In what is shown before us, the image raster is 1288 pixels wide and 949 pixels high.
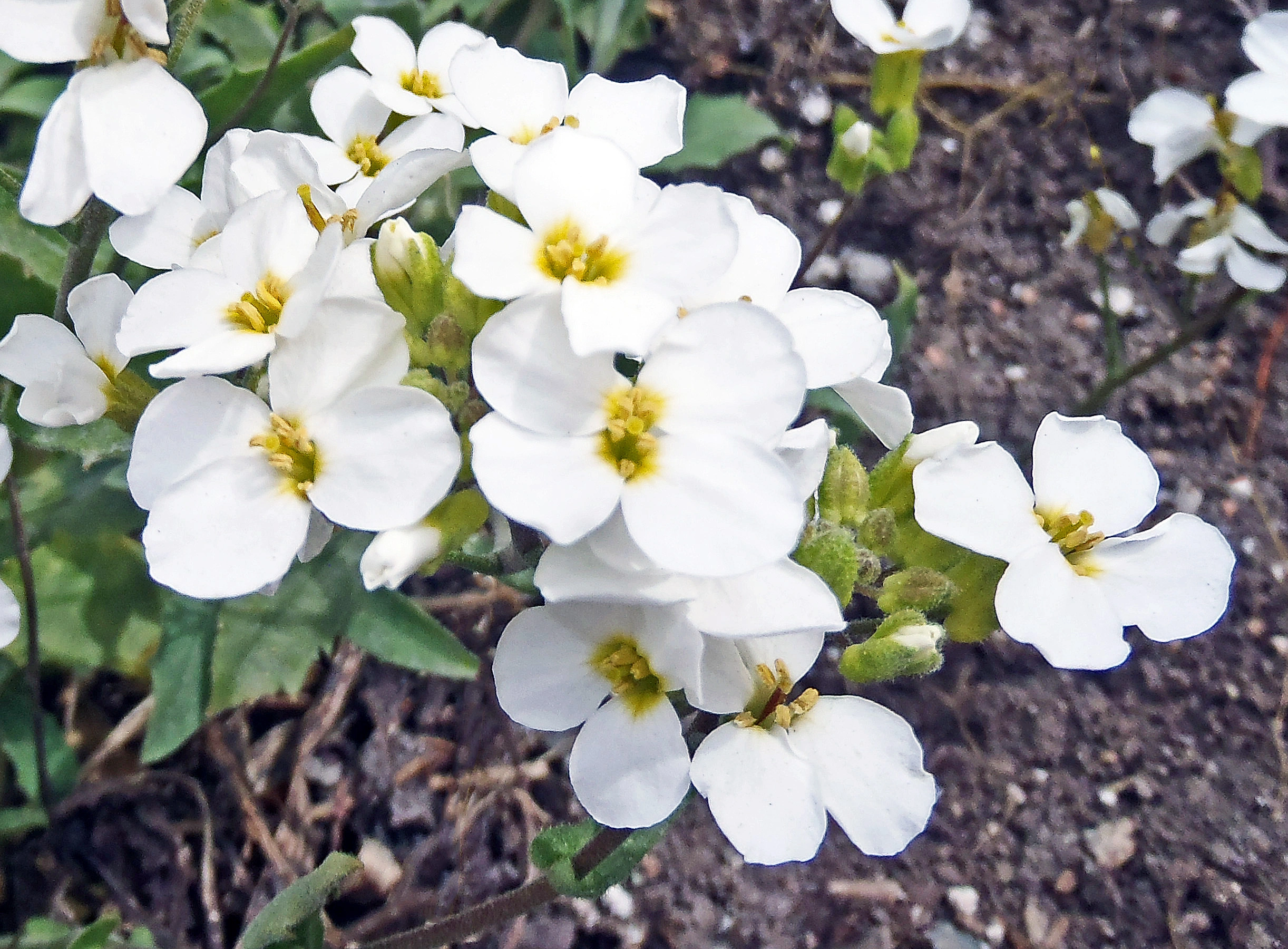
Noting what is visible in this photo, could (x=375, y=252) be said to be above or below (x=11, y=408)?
above

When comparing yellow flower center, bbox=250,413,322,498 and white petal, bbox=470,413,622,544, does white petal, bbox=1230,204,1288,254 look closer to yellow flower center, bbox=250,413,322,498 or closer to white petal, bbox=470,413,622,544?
white petal, bbox=470,413,622,544

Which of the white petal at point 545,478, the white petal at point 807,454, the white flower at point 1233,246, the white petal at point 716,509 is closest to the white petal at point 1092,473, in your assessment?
the white petal at point 807,454

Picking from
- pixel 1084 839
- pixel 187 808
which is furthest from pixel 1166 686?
pixel 187 808

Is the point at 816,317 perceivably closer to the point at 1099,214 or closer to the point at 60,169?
the point at 60,169

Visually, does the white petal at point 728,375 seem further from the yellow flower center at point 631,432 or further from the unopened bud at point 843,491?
the unopened bud at point 843,491

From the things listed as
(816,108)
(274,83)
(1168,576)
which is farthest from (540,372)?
(816,108)

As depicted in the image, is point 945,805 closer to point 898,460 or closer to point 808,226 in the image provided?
point 898,460
